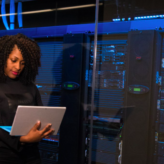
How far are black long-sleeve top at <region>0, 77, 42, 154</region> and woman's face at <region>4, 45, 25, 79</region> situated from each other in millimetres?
51

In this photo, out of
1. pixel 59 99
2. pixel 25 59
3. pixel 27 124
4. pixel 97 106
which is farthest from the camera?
pixel 59 99

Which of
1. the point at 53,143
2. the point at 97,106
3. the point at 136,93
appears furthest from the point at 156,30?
the point at 53,143

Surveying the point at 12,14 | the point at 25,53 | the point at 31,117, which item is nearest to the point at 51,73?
the point at 12,14

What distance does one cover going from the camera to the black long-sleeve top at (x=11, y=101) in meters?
1.47

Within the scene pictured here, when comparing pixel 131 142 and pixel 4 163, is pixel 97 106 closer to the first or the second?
pixel 131 142

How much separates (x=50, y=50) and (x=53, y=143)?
1211mm

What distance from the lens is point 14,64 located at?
1.69 metres

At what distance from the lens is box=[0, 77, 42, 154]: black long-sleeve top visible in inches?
58.0

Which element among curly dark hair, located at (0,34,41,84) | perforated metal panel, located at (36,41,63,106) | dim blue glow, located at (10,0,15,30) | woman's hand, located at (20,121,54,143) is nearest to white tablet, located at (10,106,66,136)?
woman's hand, located at (20,121,54,143)

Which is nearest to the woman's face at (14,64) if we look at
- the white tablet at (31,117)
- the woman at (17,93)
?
the woman at (17,93)

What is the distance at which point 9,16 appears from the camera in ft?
10.4

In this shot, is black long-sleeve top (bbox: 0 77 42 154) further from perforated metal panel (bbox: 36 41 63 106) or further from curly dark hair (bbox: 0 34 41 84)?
perforated metal panel (bbox: 36 41 63 106)

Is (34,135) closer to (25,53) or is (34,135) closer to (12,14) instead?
(25,53)

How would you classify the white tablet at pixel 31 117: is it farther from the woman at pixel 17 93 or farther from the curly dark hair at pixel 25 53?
the curly dark hair at pixel 25 53
